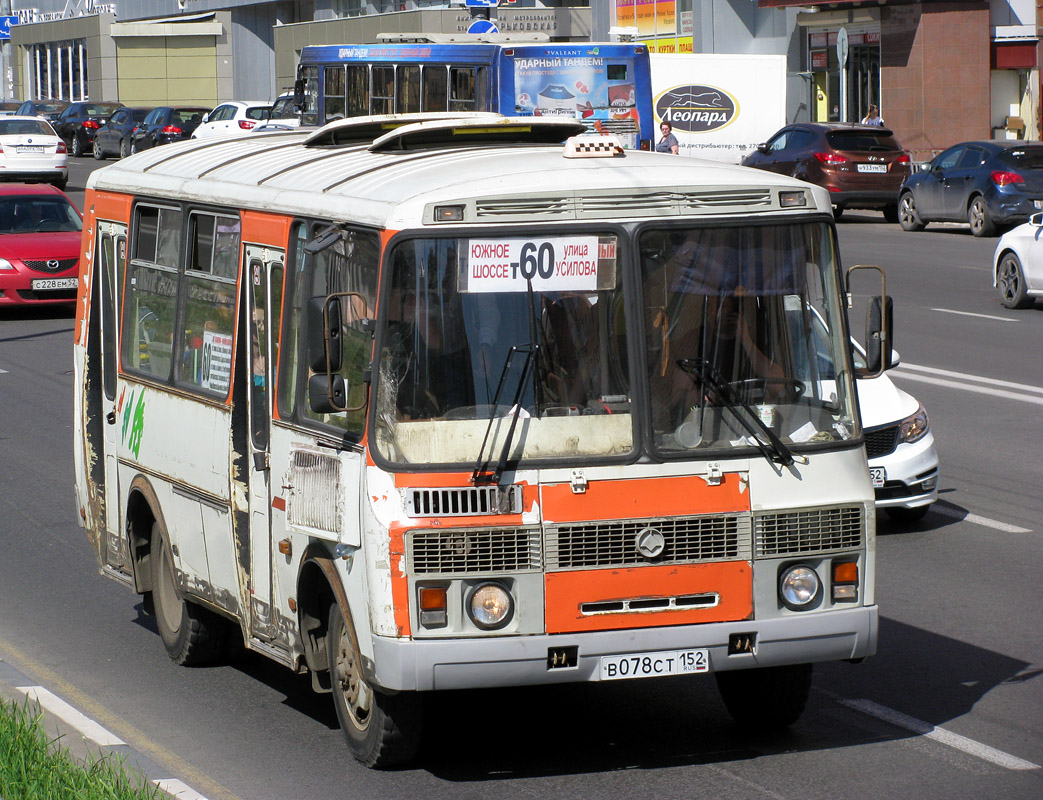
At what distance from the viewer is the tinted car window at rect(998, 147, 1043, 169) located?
29156mm

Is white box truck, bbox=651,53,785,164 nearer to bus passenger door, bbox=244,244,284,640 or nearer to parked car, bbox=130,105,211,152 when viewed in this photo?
parked car, bbox=130,105,211,152

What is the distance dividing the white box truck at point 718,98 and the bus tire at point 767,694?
33.8 m

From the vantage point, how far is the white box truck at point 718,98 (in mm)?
40000

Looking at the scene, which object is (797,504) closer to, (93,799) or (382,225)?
(382,225)

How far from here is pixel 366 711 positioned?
6.29 metres

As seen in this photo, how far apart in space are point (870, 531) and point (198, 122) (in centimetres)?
4799

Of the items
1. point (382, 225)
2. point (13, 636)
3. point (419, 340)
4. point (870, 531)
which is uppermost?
point (382, 225)

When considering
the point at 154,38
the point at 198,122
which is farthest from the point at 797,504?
the point at 154,38

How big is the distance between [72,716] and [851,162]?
27.7 m

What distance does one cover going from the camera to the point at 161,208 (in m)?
7.95

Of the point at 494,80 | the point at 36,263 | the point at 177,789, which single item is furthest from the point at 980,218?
the point at 177,789

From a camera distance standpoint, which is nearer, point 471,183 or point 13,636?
point 471,183

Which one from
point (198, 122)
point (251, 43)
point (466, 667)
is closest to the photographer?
point (466, 667)

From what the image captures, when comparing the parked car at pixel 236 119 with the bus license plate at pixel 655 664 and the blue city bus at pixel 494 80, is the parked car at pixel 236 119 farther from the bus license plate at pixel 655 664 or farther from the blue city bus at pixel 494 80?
the bus license plate at pixel 655 664
